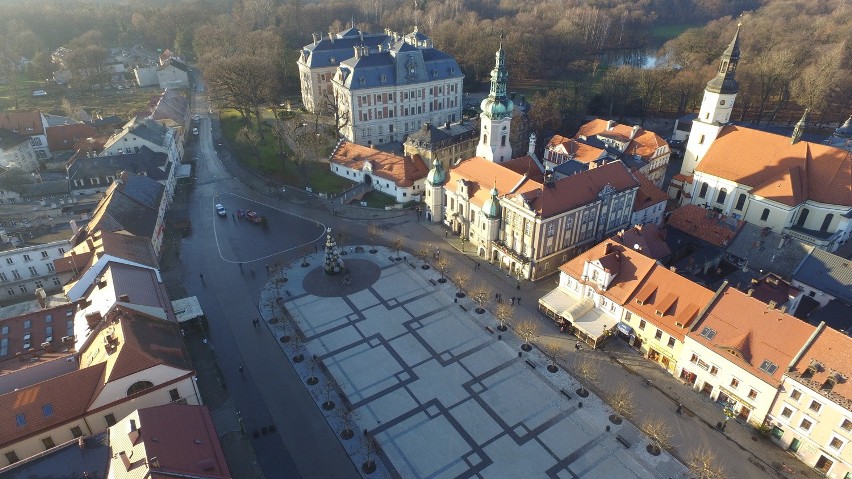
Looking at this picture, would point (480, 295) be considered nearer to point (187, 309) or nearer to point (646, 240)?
point (646, 240)

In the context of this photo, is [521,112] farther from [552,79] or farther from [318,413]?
[318,413]

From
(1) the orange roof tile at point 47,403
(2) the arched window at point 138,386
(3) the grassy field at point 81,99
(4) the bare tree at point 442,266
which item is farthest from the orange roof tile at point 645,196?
(3) the grassy field at point 81,99

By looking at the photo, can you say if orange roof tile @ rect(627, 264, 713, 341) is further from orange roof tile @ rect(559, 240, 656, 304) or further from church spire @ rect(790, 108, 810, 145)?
church spire @ rect(790, 108, 810, 145)

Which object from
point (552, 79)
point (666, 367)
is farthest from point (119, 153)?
point (552, 79)

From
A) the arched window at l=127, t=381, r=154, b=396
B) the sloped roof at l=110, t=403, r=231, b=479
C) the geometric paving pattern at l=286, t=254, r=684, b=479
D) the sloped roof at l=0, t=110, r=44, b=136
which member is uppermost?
the sloped roof at l=0, t=110, r=44, b=136

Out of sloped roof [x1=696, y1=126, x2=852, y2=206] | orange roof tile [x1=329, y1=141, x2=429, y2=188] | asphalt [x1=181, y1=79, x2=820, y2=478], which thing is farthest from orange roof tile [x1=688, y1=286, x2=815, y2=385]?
orange roof tile [x1=329, y1=141, x2=429, y2=188]

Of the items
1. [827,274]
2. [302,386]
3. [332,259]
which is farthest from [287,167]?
[827,274]

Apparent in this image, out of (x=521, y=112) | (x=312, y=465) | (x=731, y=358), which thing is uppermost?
(x=521, y=112)
